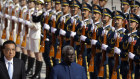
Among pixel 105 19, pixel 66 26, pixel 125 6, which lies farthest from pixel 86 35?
pixel 125 6

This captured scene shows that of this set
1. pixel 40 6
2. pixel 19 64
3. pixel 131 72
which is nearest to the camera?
pixel 19 64

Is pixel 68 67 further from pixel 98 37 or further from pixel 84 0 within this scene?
pixel 84 0

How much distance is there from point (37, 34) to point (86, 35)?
238cm

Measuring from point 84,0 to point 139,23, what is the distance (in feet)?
7.27

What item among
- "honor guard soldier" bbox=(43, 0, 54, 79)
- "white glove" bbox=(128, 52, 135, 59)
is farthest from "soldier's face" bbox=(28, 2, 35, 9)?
"white glove" bbox=(128, 52, 135, 59)

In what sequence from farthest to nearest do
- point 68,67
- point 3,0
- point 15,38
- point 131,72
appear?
1. point 3,0
2. point 15,38
3. point 131,72
4. point 68,67

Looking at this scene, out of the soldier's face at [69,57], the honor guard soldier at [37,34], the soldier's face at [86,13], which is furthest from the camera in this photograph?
the honor guard soldier at [37,34]

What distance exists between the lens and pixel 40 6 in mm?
12297

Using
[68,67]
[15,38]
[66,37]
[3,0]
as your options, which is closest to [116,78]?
[66,37]

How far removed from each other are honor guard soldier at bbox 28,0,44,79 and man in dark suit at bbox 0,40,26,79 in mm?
5604

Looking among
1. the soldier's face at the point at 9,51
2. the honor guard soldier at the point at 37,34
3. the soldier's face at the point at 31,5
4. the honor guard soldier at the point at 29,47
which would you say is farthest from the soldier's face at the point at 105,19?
the soldier's face at the point at 9,51

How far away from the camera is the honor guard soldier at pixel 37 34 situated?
1212cm

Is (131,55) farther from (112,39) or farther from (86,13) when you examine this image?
(86,13)

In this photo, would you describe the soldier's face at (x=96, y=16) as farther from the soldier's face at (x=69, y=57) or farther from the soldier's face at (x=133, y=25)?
the soldier's face at (x=69, y=57)
